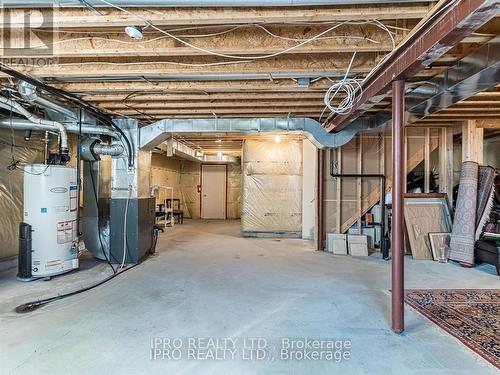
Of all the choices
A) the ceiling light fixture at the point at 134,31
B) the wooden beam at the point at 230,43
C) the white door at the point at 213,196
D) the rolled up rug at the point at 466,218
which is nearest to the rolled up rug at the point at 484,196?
the rolled up rug at the point at 466,218

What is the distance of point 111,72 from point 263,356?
9.13 ft

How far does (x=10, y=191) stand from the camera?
4.15 meters

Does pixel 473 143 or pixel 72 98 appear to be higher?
pixel 72 98

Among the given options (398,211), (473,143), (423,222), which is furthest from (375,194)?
(398,211)

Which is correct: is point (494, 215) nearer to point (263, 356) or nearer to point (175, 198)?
point (263, 356)

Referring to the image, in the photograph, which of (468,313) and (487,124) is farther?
(487,124)

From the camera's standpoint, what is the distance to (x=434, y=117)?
4.56m

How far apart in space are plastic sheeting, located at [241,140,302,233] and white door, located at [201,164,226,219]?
3935mm

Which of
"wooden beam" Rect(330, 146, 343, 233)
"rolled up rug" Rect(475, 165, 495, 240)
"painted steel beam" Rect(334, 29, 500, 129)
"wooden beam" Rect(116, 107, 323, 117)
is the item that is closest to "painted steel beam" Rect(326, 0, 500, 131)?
"painted steel beam" Rect(334, 29, 500, 129)

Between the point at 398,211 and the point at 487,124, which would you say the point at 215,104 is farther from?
the point at 487,124

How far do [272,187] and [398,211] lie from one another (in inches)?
177

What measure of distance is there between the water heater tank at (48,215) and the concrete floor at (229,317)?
0.73ft

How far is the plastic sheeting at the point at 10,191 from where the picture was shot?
4012 millimetres

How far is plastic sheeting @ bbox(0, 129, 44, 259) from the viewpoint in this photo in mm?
4012
